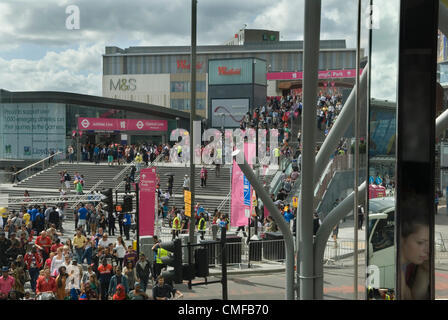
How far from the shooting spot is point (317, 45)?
4.04 m

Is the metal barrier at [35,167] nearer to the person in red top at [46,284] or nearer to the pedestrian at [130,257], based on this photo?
the pedestrian at [130,257]

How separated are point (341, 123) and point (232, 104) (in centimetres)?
4893

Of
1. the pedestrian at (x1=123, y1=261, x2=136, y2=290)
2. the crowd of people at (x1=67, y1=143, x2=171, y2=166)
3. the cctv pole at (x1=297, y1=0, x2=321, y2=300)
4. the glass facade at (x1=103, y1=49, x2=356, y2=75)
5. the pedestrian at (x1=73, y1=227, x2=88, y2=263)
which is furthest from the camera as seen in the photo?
the glass facade at (x1=103, y1=49, x2=356, y2=75)

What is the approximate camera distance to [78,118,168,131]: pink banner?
151 ft

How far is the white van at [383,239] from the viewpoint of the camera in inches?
127

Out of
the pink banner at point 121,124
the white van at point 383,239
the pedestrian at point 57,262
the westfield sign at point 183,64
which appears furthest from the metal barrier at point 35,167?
the westfield sign at point 183,64

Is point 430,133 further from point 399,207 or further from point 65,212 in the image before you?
point 65,212

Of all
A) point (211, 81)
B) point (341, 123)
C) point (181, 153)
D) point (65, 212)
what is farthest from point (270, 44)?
point (341, 123)

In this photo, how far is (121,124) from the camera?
4850cm

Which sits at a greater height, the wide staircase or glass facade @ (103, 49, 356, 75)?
glass facade @ (103, 49, 356, 75)

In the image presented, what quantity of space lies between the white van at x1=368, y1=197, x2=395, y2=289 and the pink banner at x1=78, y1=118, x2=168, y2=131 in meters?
44.0

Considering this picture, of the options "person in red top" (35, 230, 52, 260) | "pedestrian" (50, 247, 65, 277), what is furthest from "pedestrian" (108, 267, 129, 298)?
"person in red top" (35, 230, 52, 260)

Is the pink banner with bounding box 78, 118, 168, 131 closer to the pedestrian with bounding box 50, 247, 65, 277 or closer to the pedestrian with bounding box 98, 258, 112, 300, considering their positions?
the pedestrian with bounding box 50, 247, 65, 277

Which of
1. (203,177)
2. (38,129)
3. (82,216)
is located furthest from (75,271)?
Answer: (38,129)
